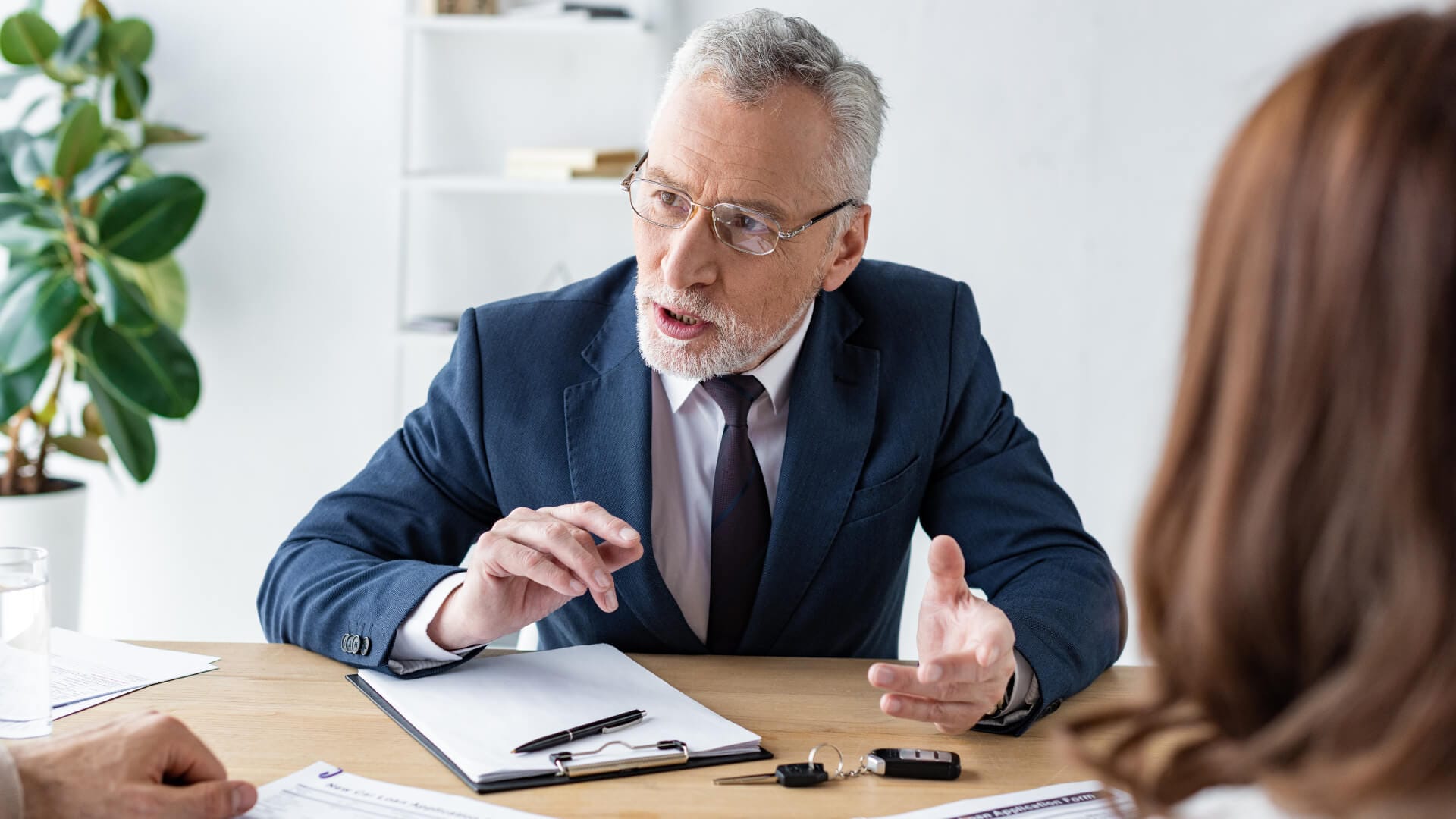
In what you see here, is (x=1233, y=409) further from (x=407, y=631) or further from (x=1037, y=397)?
(x=1037, y=397)

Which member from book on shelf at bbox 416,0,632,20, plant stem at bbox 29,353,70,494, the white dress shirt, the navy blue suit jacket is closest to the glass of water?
the navy blue suit jacket

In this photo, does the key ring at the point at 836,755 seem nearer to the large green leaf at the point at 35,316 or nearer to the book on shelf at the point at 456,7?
the large green leaf at the point at 35,316

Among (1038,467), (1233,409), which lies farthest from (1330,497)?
(1038,467)

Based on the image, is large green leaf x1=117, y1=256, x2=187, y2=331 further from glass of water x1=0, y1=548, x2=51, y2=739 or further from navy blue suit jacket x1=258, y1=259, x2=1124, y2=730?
glass of water x1=0, y1=548, x2=51, y2=739

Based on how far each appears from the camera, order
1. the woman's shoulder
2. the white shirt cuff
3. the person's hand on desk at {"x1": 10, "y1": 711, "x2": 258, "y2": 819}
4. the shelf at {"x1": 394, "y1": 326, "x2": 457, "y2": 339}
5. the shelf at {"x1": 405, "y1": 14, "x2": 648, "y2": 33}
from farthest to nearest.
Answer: the shelf at {"x1": 394, "y1": 326, "x2": 457, "y2": 339} < the shelf at {"x1": 405, "y1": 14, "x2": 648, "y2": 33} < the white shirt cuff < the person's hand on desk at {"x1": 10, "y1": 711, "x2": 258, "y2": 819} < the woman's shoulder

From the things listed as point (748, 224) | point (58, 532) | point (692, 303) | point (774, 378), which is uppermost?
point (748, 224)

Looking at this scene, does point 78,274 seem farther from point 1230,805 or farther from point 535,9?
point 1230,805

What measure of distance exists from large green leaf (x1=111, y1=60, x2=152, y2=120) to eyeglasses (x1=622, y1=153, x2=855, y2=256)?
6.79ft

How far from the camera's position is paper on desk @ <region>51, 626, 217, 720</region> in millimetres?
1341

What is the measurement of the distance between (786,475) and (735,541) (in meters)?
0.12

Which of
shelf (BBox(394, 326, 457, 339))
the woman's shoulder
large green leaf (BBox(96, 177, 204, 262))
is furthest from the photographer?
shelf (BBox(394, 326, 457, 339))

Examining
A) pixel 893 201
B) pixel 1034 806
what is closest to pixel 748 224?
pixel 1034 806

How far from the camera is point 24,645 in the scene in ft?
3.90

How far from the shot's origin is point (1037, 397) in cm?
354
